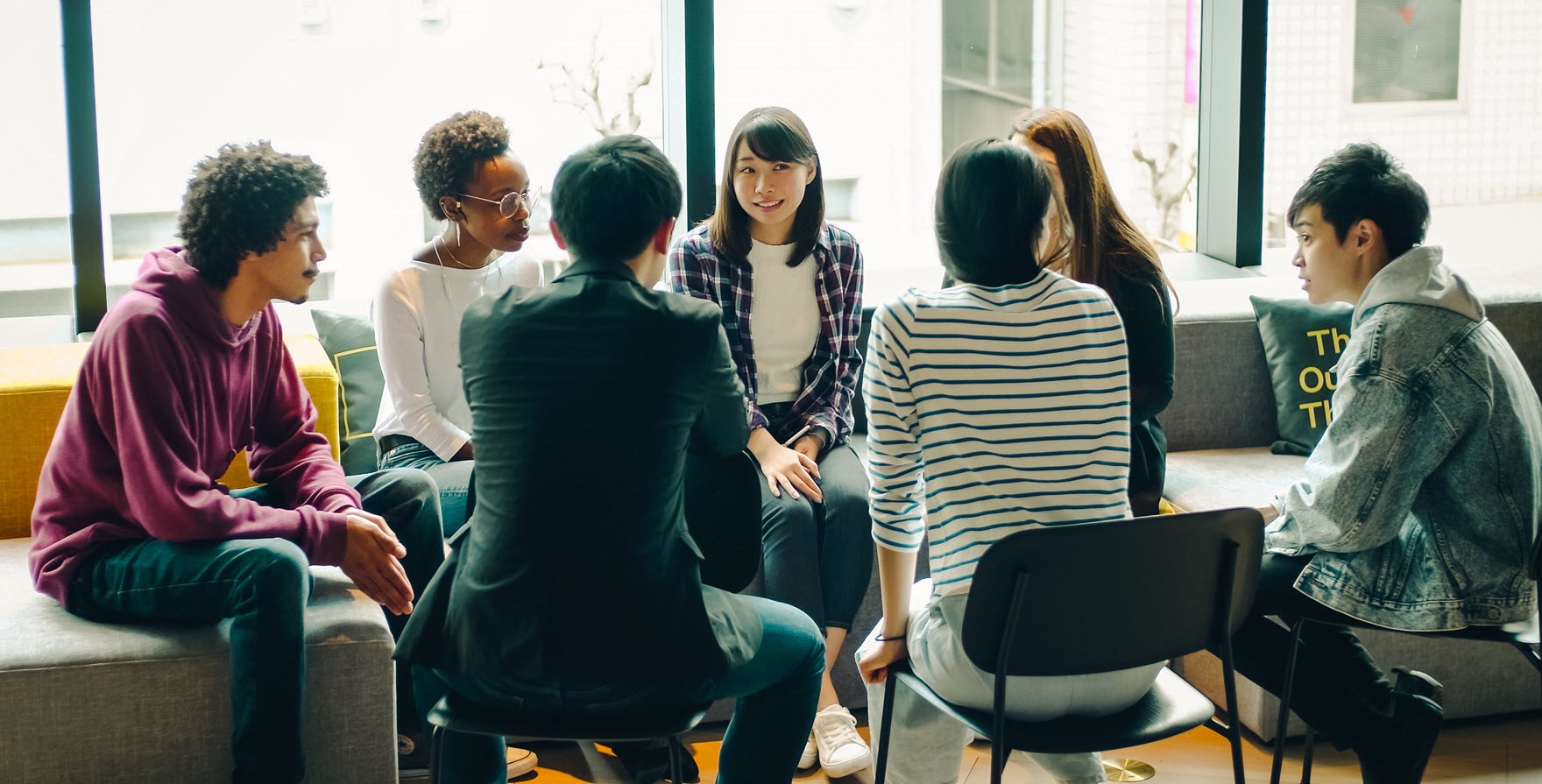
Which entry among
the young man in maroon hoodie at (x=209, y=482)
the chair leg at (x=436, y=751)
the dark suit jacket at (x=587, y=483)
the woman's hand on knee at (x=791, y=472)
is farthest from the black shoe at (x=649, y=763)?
the dark suit jacket at (x=587, y=483)

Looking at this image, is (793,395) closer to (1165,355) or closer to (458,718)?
(1165,355)

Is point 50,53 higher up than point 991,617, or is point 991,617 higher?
point 50,53

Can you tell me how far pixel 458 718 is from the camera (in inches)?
73.0

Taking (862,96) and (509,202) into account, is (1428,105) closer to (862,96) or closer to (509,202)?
(862,96)

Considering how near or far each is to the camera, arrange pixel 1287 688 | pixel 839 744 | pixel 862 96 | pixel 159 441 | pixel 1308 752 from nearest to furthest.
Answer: pixel 159 441
pixel 1287 688
pixel 1308 752
pixel 839 744
pixel 862 96

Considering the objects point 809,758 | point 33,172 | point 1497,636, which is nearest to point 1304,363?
point 1497,636

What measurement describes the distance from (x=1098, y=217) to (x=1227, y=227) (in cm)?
173

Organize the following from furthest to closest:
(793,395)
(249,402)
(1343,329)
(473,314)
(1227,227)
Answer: (1227,227), (1343,329), (793,395), (249,402), (473,314)

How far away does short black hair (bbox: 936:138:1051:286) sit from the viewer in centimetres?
189

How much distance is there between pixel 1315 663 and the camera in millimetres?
2309

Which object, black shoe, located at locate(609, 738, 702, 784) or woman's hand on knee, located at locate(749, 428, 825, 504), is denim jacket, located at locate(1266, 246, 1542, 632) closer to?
woman's hand on knee, located at locate(749, 428, 825, 504)

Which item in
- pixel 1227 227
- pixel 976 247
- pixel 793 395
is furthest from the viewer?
pixel 1227 227

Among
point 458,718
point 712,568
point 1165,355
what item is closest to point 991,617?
point 712,568

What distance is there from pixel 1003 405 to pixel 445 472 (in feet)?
4.54
